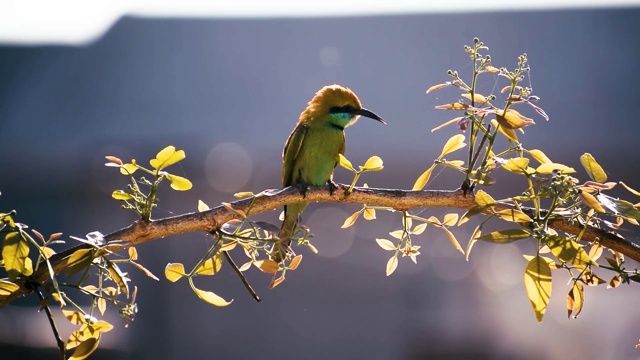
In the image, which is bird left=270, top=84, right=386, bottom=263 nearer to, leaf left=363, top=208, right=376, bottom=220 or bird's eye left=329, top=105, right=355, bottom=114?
bird's eye left=329, top=105, right=355, bottom=114

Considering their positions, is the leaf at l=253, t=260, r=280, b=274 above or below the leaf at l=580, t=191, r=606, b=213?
below

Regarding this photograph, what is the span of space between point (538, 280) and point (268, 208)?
26 centimetres

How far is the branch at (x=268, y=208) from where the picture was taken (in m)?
0.69

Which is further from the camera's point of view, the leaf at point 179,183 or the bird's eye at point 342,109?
the bird's eye at point 342,109

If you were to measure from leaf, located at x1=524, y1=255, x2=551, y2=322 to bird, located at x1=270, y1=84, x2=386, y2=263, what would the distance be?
1112 mm

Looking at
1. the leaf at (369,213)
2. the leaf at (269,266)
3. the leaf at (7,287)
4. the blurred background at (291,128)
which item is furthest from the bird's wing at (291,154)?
the blurred background at (291,128)

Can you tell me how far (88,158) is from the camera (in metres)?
5.20

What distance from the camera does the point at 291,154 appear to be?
5.92 feet

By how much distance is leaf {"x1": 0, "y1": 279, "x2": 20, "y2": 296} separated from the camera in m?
0.64

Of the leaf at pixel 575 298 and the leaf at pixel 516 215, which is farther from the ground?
the leaf at pixel 516 215

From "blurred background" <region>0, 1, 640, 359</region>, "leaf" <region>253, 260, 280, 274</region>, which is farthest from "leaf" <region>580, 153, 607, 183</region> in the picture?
"blurred background" <region>0, 1, 640, 359</region>

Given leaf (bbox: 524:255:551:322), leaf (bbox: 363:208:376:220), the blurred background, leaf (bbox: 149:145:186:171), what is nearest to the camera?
leaf (bbox: 524:255:551:322)

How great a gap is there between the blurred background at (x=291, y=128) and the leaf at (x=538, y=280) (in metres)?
3.82

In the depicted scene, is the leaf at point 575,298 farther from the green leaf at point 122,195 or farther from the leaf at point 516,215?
the green leaf at point 122,195
